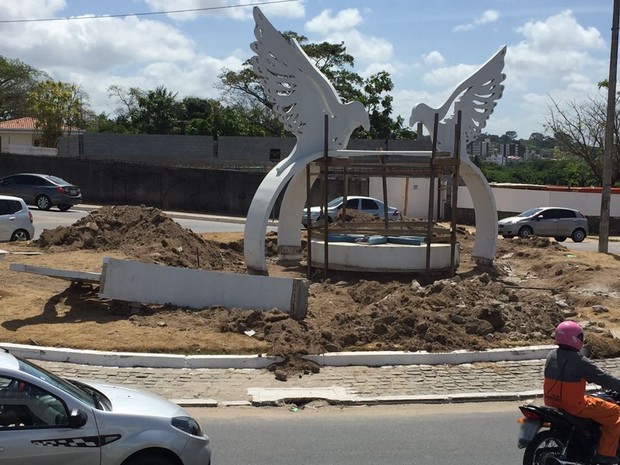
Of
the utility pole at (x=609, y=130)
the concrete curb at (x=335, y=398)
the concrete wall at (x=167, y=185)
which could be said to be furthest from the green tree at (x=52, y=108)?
the concrete curb at (x=335, y=398)

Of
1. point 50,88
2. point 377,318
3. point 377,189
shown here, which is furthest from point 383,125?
point 377,318

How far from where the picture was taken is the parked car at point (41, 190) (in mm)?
36688

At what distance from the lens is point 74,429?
585cm

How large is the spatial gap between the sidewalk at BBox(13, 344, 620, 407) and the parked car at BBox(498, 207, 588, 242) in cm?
2369

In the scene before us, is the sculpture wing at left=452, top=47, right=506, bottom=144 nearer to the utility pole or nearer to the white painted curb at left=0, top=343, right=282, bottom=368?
the utility pole

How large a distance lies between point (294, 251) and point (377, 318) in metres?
9.38

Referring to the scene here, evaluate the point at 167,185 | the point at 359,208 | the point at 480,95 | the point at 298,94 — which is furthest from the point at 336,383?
the point at 167,185

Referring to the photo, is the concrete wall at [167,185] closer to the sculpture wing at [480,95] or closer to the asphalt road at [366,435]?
the sculpture wing at [480,95]

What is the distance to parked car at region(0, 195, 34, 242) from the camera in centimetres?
2228

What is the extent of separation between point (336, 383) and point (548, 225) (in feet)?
87.6

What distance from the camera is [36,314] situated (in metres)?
12.9

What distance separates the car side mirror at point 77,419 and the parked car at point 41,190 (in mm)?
32230

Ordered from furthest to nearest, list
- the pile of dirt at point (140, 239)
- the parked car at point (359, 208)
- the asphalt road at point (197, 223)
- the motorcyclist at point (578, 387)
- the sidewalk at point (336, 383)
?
1. the parked car at point (359, 208)
2. the asphalt road at point (197, 223)
3. the pile of dirt at point (140, 239)
4. the sidewalk at point (336, 383)
5. the motorcyclist at point (578, 387)

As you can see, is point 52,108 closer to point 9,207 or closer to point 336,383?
point 9,207
